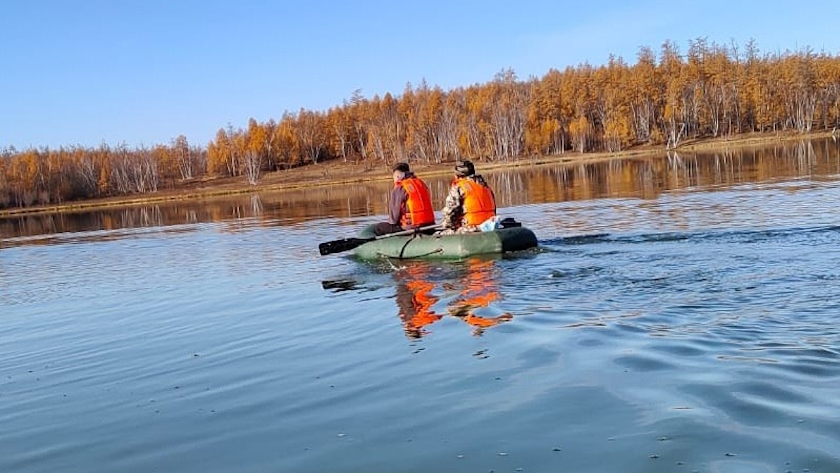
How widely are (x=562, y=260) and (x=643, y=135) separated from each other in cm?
10141

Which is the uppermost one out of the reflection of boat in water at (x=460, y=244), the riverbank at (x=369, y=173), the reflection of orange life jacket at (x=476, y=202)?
the riverbank at (x=369, y=173)

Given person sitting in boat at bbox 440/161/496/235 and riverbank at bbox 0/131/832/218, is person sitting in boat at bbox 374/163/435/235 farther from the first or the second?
riverbank at bbox 0/131/832/218

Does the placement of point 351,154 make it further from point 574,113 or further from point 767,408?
point 767,408

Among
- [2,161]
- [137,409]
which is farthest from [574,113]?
[137,409]

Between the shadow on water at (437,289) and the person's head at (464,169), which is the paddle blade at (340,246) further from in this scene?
the person's head at (464,169)

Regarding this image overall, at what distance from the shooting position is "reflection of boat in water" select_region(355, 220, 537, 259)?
15.0 meters

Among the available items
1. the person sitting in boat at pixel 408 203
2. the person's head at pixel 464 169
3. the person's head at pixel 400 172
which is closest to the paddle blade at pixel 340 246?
the person sitting in boat at pixel 408 203

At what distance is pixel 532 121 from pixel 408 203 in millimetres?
99531

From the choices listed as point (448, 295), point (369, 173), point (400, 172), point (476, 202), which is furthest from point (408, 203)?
point (369, 173)

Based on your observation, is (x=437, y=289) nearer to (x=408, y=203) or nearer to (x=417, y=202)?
(x=417, y=202)

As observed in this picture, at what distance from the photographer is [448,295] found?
1183 centimetres

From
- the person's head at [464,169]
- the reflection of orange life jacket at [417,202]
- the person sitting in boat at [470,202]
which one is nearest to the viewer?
the person's head at [464,169]

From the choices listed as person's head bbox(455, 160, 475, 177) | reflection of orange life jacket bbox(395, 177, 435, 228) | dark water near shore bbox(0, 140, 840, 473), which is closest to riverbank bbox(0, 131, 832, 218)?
reflection of orange life jacket bbox(395, 177, 435, 228)

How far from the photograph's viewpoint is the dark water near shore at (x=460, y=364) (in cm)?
517
